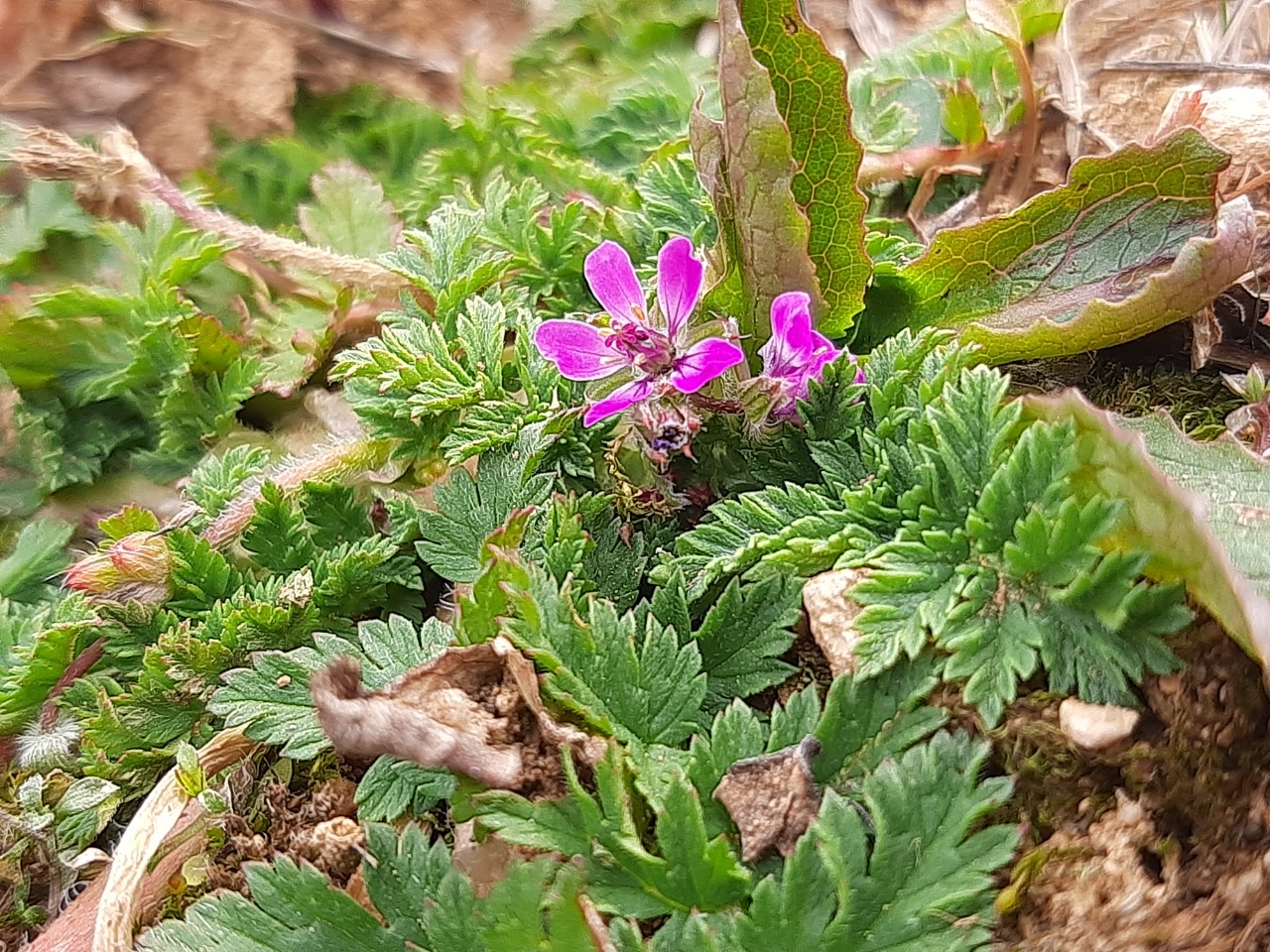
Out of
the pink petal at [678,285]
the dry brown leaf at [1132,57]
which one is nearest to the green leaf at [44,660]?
the pink petal at [678,285]

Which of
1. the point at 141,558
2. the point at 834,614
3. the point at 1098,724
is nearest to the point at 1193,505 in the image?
the point at 1098,724

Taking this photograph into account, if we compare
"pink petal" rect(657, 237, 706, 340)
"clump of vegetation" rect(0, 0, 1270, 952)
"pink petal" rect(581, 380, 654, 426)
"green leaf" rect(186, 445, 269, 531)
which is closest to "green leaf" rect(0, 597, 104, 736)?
"clump of vegetation" rect(0, 0, 1270, 952)

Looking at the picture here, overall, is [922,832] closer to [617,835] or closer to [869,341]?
[617,835]

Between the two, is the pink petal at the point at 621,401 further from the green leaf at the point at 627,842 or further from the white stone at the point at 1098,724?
the white stone at the point at 1098,724

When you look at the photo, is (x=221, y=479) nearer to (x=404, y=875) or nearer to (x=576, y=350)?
(x=576, y=350)

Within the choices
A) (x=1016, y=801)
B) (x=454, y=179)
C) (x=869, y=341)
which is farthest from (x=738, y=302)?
(x=454, y=179)

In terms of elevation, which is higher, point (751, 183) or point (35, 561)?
point (751, 183)
